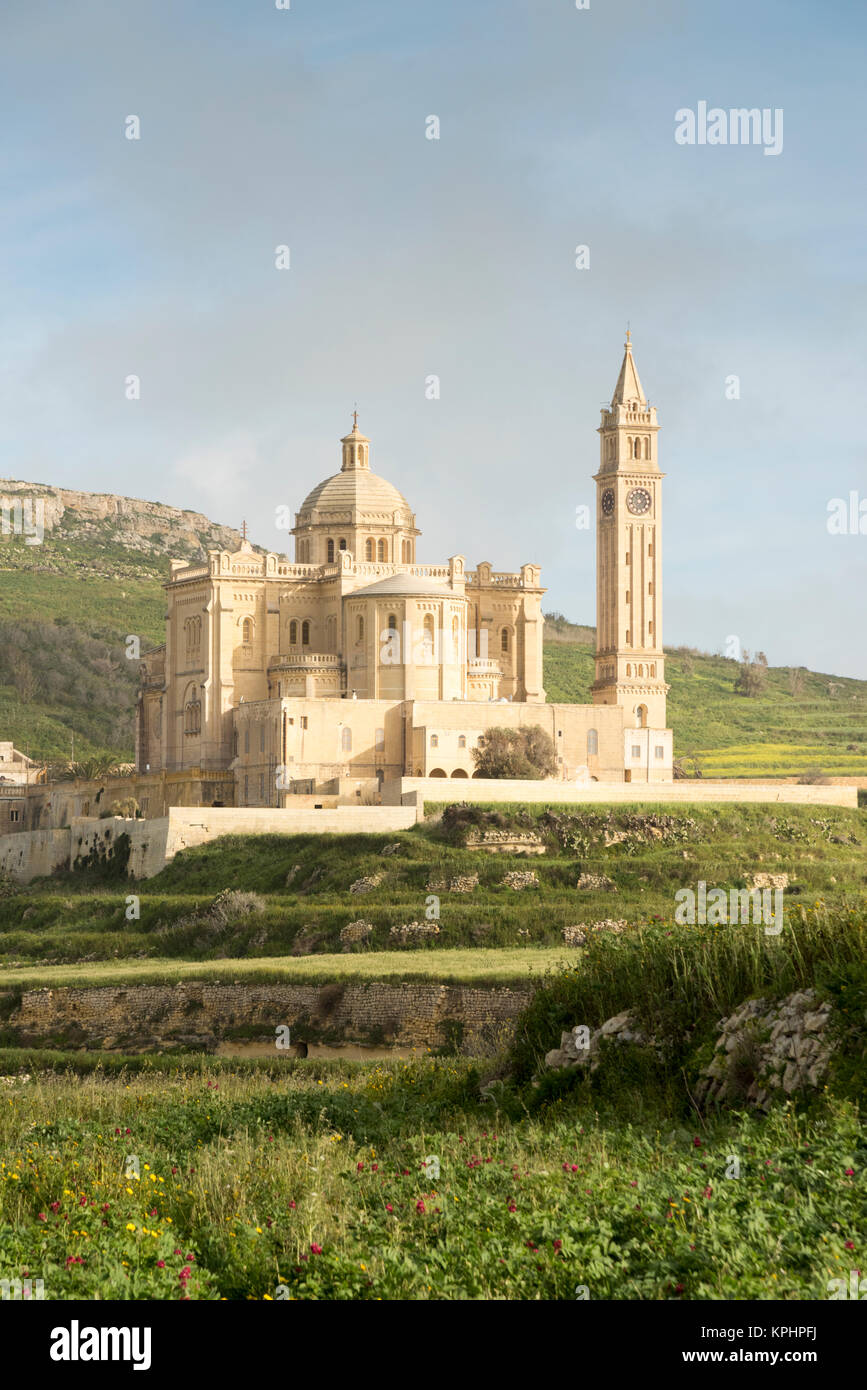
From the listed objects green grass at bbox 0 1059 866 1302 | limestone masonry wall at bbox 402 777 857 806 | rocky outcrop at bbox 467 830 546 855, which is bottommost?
green grass at bbox 0 1059 866 1302

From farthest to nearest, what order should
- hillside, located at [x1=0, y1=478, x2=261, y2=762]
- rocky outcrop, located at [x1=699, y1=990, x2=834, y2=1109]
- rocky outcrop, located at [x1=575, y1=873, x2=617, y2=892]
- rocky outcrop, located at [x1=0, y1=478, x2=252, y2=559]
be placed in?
rocky outcrop, located at [x1=0, y1=478, x2=252, y2=559], hillside, located at [x1=0, y1=478, x2=261, y2=762], rocky outcrop, located at [x1=575, y1=873, x2=617, y2=892], rocky outcrop, located at [x1=699, y1=990, x2=834, y2=1109]

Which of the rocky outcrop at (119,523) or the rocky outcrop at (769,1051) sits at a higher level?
the rocky outcrop at (119,523)

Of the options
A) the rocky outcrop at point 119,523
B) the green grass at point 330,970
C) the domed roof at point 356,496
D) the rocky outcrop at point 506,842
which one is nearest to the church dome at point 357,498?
the domed roof at point 356,496

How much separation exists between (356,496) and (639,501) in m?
12.1

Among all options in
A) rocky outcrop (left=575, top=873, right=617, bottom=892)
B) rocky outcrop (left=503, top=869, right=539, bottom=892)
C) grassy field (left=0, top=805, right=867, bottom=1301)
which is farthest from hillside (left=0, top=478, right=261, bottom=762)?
grassy field (left=0, top=805, right=867, bottom=1301)

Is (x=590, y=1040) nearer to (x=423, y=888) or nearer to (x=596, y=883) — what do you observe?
(x=596, y=883)

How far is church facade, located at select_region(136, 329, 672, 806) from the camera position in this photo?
62562 mm

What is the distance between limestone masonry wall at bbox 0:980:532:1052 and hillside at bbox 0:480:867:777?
155 ft

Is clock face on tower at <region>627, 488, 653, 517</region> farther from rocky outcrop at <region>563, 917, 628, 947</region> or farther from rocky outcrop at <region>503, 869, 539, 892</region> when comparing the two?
rocky outcrop at <region>563, 917, 628, 947</region>

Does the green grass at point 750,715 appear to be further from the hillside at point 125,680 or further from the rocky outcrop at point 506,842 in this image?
the rocky outcrop at point 506,842

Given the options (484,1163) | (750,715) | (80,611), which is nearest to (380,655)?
(484,1163)

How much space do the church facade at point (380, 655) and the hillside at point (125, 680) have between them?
14.8 meters

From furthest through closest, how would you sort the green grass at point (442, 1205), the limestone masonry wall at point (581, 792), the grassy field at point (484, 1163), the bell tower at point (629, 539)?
the bell tower at point (629, 539), the limestone masonry wall at point (581, 792), the grassy field at point (484, 1163), the green grass at point (442, 1205)

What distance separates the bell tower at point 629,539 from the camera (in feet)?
238
